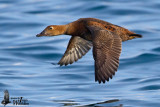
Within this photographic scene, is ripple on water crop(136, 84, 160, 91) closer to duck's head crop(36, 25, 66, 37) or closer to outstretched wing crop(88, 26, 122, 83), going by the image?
outstretched wing crop(88, 26, 122, 83)

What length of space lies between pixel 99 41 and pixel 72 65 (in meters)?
3.77

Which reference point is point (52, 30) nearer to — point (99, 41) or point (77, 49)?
point (77, 49)

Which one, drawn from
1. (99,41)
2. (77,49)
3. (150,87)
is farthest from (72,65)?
(99,41)

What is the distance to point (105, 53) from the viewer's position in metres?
8.85

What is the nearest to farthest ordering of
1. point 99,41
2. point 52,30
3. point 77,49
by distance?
1. point 99,41
2. point 52,30
3. point 77,49

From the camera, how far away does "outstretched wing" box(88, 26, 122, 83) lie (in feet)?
28.3

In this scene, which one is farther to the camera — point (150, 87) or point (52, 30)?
point (150, 87)

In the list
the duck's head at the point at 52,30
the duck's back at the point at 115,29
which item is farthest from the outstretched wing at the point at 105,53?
the duck's head at the point at 52,30

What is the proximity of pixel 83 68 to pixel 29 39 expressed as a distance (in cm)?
321

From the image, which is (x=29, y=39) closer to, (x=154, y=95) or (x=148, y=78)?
(x=148, y=78)

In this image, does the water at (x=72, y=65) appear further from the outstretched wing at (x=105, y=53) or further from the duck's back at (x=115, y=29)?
the duck's back at (x=115, y=29)

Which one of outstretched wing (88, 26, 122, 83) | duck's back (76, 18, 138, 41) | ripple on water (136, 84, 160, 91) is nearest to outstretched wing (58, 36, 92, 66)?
duck's back (76, 18, 138, 41)

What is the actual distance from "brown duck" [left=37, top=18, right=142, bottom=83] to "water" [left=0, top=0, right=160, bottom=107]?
0.71 meters

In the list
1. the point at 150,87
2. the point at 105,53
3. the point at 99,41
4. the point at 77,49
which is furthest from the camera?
the point at 77,49
